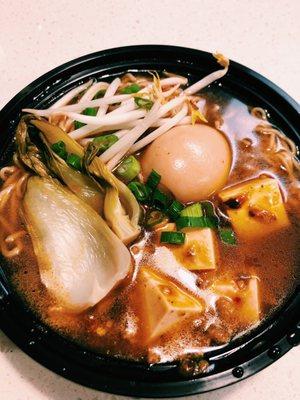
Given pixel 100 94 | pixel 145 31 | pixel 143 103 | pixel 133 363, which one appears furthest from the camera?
pixel 145 31

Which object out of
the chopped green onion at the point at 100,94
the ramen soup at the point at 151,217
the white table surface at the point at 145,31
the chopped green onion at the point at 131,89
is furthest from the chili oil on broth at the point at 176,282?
the white table surface at the point at 145,31

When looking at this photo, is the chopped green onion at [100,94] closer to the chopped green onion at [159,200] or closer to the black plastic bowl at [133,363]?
the black plastic bowl at [133,363]

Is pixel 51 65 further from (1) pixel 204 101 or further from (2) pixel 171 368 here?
(2) pixel 171 368

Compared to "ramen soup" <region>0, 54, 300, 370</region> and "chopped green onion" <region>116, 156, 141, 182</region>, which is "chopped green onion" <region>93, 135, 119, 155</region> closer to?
"ramen soup" <region>0, 54, 300, 370</region>

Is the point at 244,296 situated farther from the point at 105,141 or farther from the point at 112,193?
the point at 105,141

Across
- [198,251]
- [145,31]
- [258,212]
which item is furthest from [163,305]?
[145,31]

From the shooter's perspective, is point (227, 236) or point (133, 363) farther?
point (227, 236)

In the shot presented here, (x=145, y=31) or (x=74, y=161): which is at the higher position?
(x=145, y=31)
